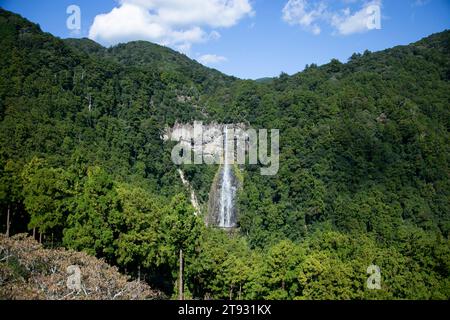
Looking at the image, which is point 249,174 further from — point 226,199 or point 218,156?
point 218,156

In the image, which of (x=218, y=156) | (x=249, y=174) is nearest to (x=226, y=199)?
(x=249, y=174)

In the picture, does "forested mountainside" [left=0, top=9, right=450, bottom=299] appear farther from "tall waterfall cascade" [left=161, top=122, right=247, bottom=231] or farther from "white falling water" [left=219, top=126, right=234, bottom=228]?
"white falling water" [left=219, top=126, right=234, bottom=228]

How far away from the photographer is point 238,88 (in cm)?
11512

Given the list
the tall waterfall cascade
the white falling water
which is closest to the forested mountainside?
the tall waterfall cascade

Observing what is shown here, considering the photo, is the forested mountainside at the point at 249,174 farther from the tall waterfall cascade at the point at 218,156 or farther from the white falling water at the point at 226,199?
the white falling water at the point at 226,199

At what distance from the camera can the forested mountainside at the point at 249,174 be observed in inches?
1162

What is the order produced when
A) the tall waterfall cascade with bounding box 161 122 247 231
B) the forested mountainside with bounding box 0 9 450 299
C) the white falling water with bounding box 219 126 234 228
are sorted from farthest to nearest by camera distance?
the tall waterfall cascade with bounding box 161 122 247 231, the white falling water with bounding box 219 126 234 228, the forested mountainside with bounding box 0 9 450 299

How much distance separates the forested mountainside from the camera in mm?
29516

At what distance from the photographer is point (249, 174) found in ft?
285

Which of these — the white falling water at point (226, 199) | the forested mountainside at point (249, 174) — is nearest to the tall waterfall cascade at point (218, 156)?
the white falling water at point (226, 199)

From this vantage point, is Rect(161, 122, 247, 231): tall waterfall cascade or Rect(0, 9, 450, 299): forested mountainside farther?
Rect(161, 122, 247, 231): tall waterfall cascade

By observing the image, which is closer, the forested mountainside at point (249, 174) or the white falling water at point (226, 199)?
the forested mountainside at point (249, 174)
